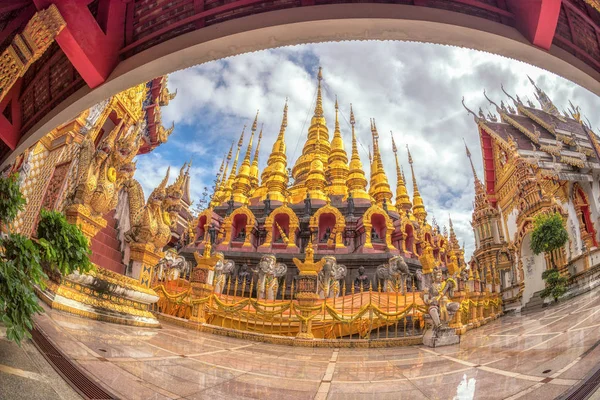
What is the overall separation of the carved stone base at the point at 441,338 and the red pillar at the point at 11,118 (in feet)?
26.9

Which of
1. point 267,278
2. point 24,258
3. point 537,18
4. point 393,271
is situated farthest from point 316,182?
point 24,258

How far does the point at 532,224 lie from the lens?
17219mm

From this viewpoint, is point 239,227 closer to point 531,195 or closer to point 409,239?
point 409,239

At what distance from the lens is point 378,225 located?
1820 centimetres

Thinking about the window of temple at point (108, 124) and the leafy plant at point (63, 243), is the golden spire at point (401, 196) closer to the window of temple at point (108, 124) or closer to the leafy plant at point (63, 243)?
the window of temple at point (108, 124)

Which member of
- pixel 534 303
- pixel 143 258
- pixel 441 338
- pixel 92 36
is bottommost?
pixel 441 338

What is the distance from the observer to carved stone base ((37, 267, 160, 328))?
167 inches

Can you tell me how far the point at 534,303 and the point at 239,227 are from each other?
53.0 ft

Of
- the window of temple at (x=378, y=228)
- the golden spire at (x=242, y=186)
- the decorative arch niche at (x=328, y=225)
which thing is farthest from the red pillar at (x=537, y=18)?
the golden spire at (x=242, y=186)

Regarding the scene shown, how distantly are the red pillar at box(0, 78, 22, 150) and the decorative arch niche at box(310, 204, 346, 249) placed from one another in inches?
551

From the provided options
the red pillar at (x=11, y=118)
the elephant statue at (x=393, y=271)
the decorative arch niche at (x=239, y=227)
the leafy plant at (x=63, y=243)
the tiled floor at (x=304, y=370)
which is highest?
the decorative arch niche at (x=239, y=227)

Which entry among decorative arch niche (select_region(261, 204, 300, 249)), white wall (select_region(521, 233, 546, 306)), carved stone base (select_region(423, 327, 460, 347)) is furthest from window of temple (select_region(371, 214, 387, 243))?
carved stone base (select_region(423, 327, 460, 347))

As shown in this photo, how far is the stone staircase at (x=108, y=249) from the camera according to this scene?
5656 millimetres

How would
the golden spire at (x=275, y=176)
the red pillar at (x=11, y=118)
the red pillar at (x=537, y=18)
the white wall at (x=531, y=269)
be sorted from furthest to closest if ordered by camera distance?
1. the golden spire at (x=275, y=176)
2. the white wall at (x=531, y=269)
3. the red pillar at (x=11, y=118)
4. the red pillar at (x=537, y=18)
